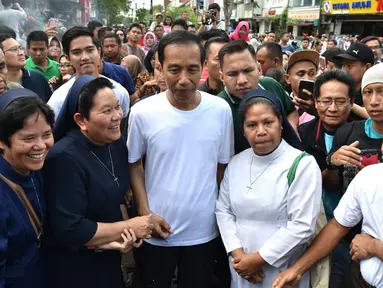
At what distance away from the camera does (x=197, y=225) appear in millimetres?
2330

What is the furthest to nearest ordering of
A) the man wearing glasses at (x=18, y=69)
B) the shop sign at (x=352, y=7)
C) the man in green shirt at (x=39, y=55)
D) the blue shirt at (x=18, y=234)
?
the shop sign at (x=352, y=7) < the man in green shirt at (x=39, y=55) < the man wearing glasses at (x=18, y=69) < the blue shirt at (x=18, y=234)

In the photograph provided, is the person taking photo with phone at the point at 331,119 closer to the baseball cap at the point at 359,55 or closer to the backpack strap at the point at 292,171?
the backpack strap at the point at 292,171

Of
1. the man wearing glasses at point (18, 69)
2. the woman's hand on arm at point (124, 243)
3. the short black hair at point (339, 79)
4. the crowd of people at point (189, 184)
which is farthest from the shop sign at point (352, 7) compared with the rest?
the woman's hand on arm at point (124, 243)

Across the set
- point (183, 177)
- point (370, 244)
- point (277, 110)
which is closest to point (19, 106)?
point (183, 177)

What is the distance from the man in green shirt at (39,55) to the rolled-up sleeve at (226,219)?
370 cm

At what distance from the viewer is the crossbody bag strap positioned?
1814 mm

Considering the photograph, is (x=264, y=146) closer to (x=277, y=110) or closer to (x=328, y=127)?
(x=277, y=110)

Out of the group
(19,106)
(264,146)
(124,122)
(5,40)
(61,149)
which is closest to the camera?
(19,106)

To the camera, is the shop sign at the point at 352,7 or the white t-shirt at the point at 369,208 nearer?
the white t-shirt at the point at 369,208

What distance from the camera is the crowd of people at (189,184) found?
1.91m

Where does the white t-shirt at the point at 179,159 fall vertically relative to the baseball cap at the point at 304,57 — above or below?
below

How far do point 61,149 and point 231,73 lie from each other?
51.6 inches

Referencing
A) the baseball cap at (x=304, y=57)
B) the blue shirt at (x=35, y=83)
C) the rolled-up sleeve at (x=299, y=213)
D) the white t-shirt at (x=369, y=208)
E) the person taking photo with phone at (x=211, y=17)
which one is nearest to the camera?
the white t-shirt at (x=369, y=208)

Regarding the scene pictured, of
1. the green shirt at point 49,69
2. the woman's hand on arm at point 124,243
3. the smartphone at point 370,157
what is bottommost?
the woman's hand on arm at point 124,243
